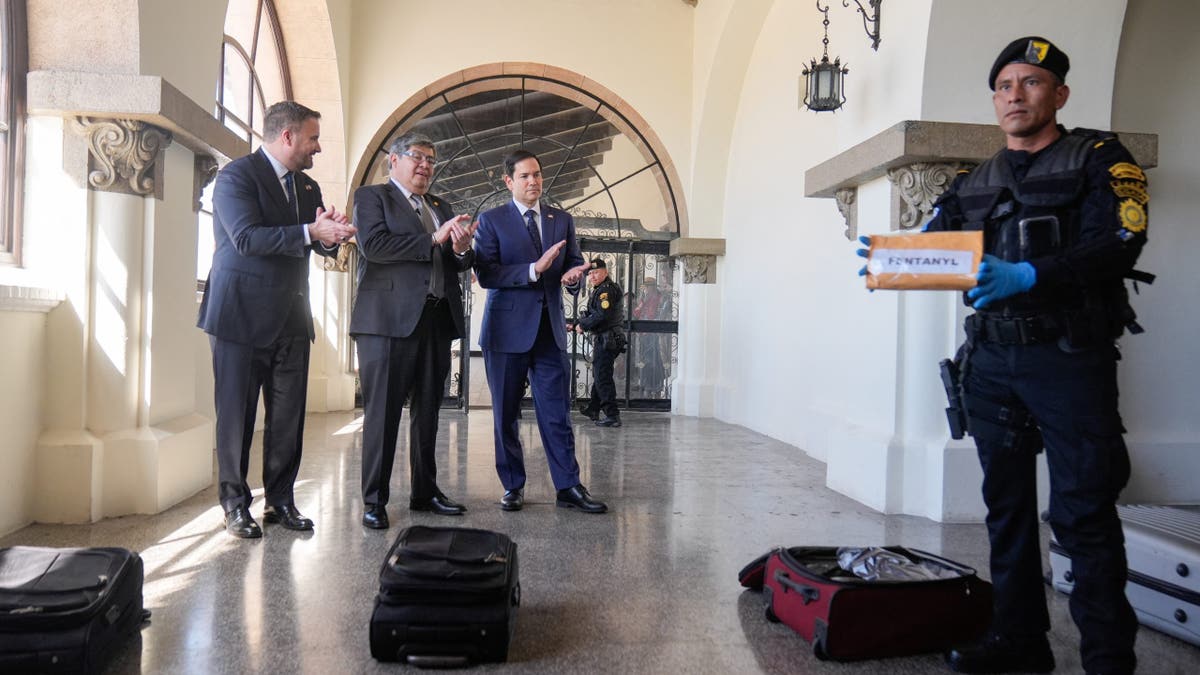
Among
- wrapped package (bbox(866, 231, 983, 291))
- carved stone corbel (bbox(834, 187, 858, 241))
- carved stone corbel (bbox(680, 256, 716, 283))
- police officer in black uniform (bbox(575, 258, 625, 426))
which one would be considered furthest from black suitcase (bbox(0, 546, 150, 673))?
carved stone corbel (bbox(680, 256, 716, 283))

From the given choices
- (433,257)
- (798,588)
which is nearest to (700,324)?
(433,257)

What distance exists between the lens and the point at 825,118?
704 centimetres

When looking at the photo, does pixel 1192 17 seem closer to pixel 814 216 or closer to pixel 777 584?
pixel 814 216

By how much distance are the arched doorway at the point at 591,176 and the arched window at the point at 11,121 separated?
6328 mm

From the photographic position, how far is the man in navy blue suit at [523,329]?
4332mm

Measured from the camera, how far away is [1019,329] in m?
2.31

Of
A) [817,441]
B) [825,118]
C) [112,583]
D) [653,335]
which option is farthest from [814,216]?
[112,583]

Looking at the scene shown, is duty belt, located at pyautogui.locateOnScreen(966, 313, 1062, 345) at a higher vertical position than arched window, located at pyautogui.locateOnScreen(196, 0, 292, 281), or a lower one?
lower

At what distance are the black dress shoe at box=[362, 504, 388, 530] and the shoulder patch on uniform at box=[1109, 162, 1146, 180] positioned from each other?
3.20m

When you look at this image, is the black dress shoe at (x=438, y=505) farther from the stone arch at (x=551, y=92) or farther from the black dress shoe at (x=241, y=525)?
the stone arch at (x=551, y=92)

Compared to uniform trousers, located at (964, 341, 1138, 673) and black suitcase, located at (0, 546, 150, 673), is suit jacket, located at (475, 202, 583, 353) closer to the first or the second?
black suitcase, located at (0, 546, 150, 673)

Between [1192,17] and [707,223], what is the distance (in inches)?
231

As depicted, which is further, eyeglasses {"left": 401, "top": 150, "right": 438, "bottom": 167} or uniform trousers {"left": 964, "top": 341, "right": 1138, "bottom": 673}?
eyeglasses {"left": 401, "top": 150, "right": 438, "bottom": 167}

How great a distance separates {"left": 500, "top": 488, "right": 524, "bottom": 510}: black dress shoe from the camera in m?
4.44
